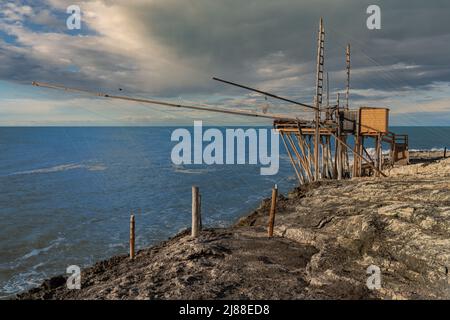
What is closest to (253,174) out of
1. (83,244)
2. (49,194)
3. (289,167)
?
(289,167)

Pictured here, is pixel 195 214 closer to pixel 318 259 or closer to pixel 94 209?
pixel 318 259

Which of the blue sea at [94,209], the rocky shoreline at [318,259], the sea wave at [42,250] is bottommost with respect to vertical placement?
the sea wave at [42,250]

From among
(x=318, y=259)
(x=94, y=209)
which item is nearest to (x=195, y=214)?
(x=318, y=259)

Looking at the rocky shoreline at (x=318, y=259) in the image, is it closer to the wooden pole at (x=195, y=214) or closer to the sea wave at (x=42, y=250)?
the wooden pole at (x=195, y=214)

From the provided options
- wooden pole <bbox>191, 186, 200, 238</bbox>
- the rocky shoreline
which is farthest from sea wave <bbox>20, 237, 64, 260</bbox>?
wooden pole <bbox>191, 186, 200, 238</bbox>

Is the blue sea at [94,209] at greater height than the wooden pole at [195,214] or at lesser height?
lesser

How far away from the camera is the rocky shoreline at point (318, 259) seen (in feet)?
26.6

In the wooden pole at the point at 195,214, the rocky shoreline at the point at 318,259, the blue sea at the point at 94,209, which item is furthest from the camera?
the blue sea at the point at 94,209

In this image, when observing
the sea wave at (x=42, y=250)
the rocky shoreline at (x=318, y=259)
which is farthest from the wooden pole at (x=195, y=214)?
the sea wave at (x=42, y=250)

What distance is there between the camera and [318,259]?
9.55 m
